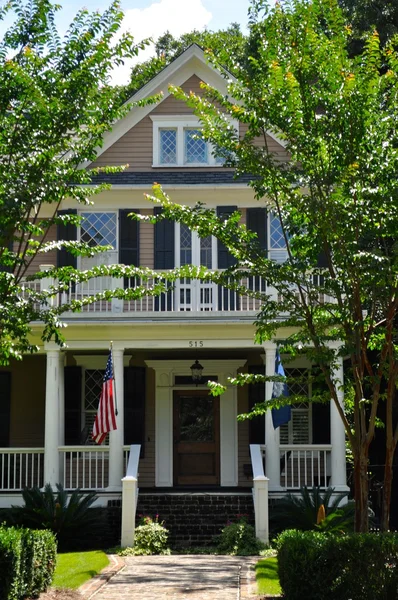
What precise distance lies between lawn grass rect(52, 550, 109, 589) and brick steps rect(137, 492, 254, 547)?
191 centimetres

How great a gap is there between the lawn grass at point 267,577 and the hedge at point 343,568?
121 cm

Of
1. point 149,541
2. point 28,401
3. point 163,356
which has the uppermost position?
point 163,356

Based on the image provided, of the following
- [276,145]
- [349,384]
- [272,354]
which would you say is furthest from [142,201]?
[349,384]

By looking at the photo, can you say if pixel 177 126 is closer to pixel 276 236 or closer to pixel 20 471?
pixel 276 236

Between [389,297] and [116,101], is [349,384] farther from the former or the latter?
[116,101]

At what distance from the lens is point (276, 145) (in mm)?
20891

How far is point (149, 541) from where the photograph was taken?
1639cm

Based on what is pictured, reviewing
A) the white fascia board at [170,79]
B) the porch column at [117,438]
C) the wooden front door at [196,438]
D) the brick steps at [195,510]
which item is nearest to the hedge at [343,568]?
the brick steps at [195,510]

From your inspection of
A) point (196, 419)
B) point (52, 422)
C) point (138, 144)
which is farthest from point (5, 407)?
point (138, 144)

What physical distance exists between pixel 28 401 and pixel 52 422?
3050 millimetres

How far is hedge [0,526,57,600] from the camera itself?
10.1 metres

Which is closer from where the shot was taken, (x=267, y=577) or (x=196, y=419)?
(x=267, y=577)

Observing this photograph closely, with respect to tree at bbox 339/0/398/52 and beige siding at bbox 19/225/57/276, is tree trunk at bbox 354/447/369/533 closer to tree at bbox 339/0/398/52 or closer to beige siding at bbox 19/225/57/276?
beige siding at bbox 19/225/57/276

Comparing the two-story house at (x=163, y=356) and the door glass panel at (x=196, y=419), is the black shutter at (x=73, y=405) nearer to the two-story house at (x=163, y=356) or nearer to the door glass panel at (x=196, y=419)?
the two-story house at (x=163, y=356)
